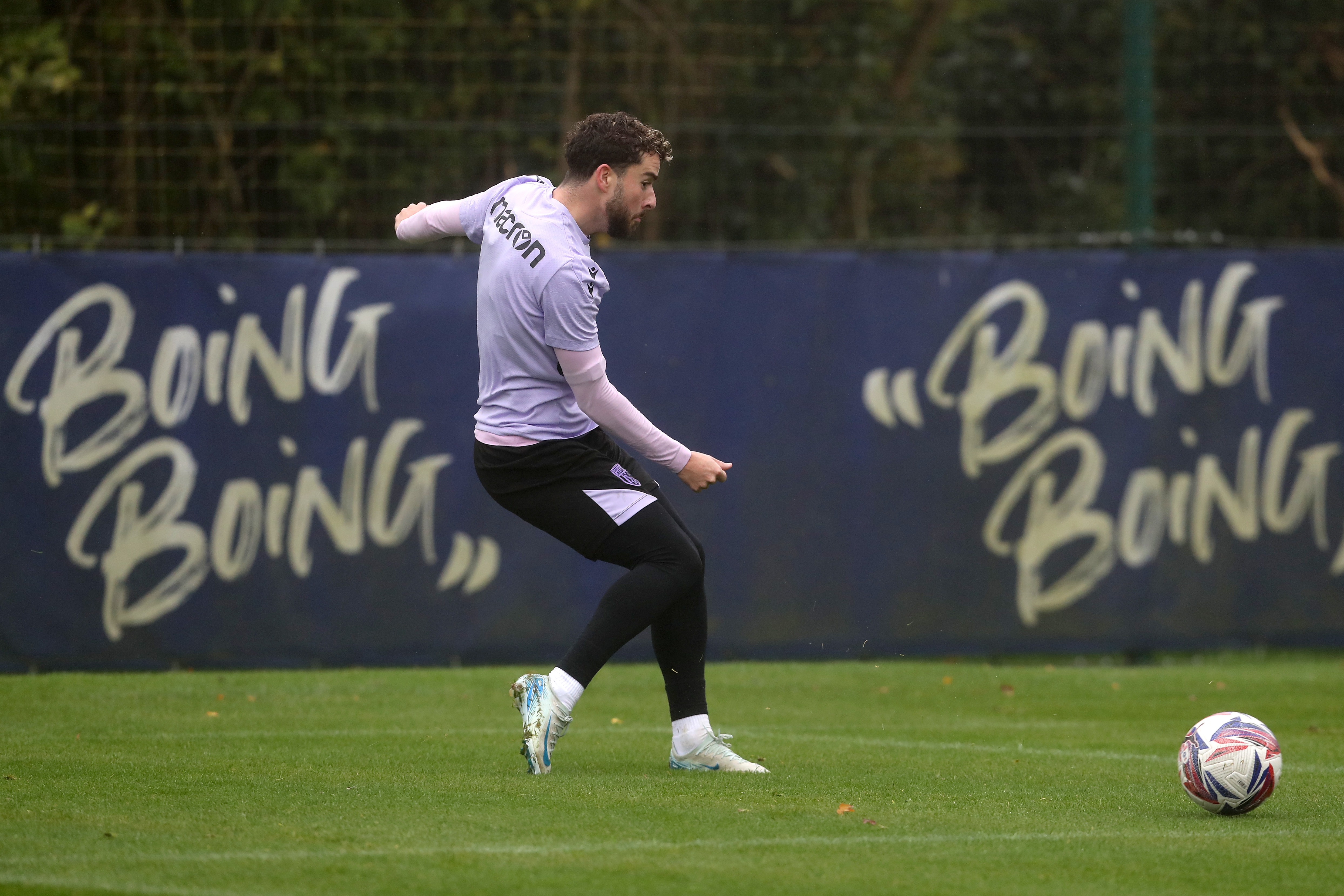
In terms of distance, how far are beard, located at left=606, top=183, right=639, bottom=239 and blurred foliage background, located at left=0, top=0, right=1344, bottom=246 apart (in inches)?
188

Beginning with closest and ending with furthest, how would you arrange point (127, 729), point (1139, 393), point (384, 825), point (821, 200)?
1. point (384, 825)
2. point (127, 729)
3. point (1139, 393)
4. point (821, 200)

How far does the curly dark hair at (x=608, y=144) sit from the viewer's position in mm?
5398

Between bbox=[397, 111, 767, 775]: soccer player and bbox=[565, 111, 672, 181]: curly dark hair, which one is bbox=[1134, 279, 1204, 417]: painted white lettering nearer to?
bbox=[397, 111, 767, 775]: soccer player

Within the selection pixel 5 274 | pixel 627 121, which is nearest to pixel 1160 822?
pixel 627 121

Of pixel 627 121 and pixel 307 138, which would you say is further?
pixel 307 138

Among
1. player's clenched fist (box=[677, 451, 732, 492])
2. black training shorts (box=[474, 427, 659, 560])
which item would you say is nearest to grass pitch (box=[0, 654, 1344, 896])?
black training shorts (box=[474, 427, 659, 560])

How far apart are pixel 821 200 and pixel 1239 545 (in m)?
3.40

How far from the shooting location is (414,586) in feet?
30.7

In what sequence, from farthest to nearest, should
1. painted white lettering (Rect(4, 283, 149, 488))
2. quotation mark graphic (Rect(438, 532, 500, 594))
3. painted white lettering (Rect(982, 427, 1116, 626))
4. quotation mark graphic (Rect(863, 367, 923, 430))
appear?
painted white lettering (Rect(982, 427, 1116, 626))
quotation mark graphic (Rect(863, 367, 923, 430))
quotation mark graphic (Rect(438, 532, 500, 594))
painted white lettering (Rect(4, 283, 149, 488))

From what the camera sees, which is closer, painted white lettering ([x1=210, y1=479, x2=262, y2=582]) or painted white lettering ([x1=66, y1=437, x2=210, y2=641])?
painted white lettering ([x1=66, y1=437, x2=210, y2=641])

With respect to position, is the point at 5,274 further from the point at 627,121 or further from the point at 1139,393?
the point at 1139,393

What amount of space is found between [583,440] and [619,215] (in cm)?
72

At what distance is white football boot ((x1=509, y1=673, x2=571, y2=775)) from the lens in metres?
5.24

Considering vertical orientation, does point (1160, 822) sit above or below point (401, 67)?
below
